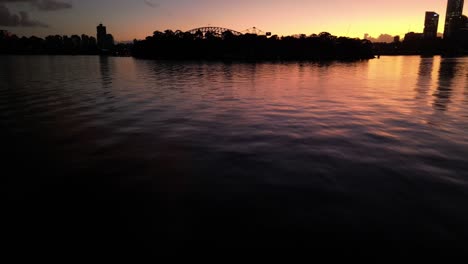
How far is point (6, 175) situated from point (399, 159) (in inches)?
580

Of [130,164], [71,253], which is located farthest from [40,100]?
[71,253]

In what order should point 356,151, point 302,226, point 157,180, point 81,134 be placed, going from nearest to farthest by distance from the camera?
point 302,226, point 157,180, point 356,151, point 81,134

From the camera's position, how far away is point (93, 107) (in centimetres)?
2267

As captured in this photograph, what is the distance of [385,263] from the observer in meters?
5.43

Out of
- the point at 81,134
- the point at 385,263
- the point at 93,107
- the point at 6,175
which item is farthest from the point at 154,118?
the point at 385,263

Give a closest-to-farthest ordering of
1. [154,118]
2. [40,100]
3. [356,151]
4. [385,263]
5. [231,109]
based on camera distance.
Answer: [385,263]
[356,151]
[154,118]
[231,109]
[40,100]

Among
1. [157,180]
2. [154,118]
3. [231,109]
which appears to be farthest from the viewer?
[231,109]

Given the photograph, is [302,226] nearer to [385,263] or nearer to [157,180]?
[385,263]

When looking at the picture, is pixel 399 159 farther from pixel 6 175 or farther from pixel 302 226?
pixel 6 175

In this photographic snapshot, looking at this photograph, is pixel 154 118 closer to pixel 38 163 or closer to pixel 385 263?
pixel 38 163

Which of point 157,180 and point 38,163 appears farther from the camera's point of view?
point 38,163

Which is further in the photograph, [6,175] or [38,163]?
[38,163]

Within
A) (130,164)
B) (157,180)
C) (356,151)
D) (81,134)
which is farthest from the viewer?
(81,134)

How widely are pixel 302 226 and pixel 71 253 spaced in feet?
16.8
